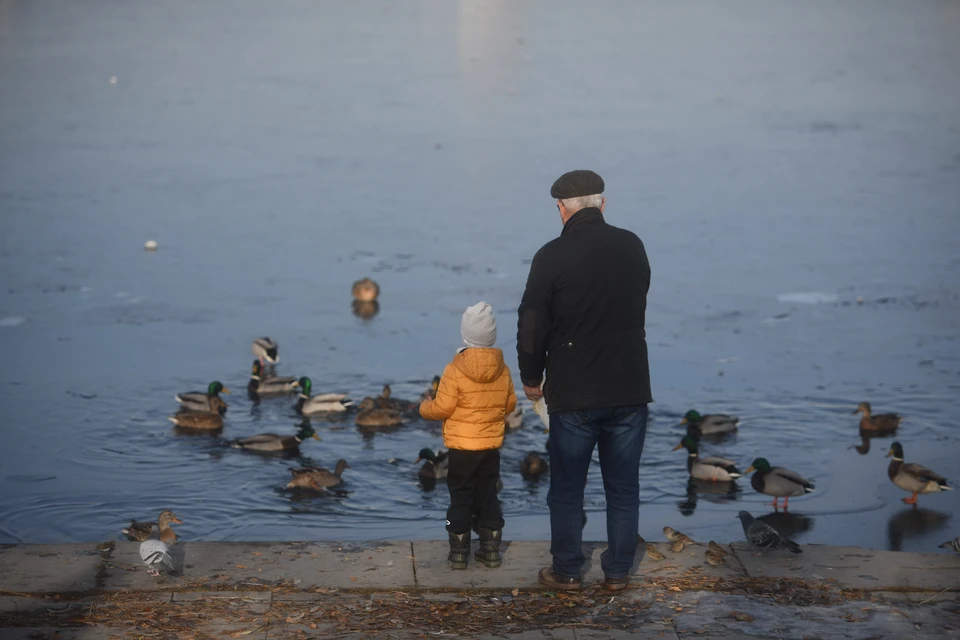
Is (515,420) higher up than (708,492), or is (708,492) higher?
(515,420)

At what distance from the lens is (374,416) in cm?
1103

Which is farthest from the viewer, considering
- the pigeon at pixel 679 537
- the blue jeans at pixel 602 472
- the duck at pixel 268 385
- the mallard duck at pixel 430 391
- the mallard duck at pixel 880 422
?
the duck at pixel 268 385

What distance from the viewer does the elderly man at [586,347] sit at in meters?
5.75

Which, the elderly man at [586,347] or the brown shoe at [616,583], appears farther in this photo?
the brown shoe at [616,583]

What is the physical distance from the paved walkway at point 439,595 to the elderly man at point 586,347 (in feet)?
1.28

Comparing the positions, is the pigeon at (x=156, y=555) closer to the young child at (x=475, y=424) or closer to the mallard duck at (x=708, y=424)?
the young child at (x=475, y=424)

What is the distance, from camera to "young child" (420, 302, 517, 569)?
616 centimetres

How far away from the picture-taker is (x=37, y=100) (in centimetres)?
2528

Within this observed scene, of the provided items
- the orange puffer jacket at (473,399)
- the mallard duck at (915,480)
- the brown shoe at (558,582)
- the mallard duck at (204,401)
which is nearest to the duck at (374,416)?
the mallard duck at (204,401)

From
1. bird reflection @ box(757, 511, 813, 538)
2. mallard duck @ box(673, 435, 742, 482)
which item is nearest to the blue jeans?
bird reflection @ box(757, 511, 813, 538)

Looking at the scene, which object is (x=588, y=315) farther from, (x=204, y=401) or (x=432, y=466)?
(x=204, y=401)

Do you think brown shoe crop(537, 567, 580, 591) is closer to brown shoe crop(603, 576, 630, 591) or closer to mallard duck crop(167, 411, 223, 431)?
brown shoe crop(603, 576, 630, 591)

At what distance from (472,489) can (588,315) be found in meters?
1.17

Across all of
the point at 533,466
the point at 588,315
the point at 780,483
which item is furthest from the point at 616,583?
the point at 533,466
